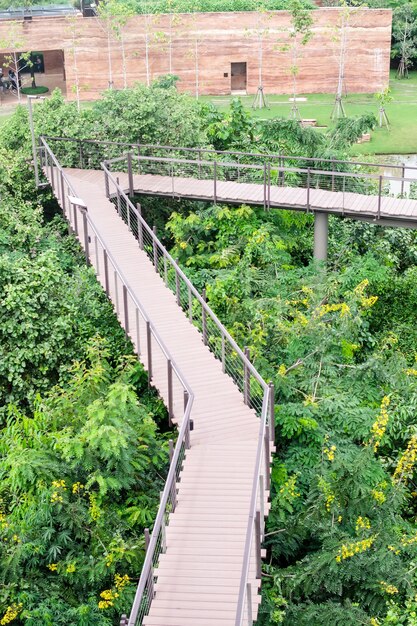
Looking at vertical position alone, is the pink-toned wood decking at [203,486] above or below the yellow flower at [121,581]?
above

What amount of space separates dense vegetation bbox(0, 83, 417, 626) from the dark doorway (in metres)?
24.2

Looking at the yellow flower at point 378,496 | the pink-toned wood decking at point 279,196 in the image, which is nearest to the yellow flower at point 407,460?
the yellow flower at point 378,496

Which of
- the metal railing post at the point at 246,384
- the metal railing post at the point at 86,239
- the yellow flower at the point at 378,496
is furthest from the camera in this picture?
the metal railing post at the point at 86,239

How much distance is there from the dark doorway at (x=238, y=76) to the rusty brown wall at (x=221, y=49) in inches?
53.6

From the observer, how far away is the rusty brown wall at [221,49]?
46875 mm

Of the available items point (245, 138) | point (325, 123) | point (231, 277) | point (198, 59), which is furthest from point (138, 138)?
point (198, 59)

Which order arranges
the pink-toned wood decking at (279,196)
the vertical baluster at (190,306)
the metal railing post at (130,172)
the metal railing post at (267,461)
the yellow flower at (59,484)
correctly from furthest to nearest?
the metal railing post at (130,172)
the pink-toned wood decking at (279,196)
the vertical baluster at (190,306)
the yellow flower at (59,484)
the metal railing post at (267,461)

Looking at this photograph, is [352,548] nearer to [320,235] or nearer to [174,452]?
[174,452]

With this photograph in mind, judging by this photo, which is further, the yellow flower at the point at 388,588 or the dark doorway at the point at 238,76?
the dark doorway at the point at 238,76

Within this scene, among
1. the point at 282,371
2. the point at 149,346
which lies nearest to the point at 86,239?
the point at 149,346

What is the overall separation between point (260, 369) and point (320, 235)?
645 cm

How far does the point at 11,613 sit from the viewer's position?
12.1 metres

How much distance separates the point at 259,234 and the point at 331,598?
1004cm

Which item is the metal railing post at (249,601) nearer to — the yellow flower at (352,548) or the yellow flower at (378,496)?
the yellow flower at (352,548)
